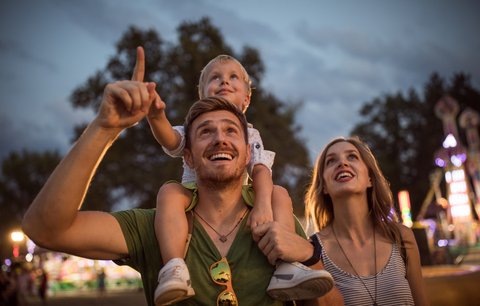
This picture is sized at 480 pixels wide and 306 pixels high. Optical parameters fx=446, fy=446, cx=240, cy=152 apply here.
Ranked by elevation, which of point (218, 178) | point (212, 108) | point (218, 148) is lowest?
point (218, 178)

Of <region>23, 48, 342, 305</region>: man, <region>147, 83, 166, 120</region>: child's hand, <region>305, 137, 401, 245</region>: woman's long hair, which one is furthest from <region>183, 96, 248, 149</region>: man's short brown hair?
<region>305, 137, 401, 245</region>: woman's long hair

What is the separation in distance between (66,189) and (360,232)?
2671 mm

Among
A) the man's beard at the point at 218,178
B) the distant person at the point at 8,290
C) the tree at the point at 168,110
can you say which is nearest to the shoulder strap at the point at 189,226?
the man's beard at the point at 218,178

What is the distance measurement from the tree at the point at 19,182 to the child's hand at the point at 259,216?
53.5m

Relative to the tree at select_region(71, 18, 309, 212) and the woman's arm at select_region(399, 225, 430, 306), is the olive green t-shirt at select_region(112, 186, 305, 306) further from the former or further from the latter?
the tree at select_region(71, 18, 309, 212)

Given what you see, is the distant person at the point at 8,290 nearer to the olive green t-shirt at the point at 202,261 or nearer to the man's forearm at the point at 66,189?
the olive green t-shirt at the point at 202,261

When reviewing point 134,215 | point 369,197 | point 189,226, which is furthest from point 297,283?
point 369,197

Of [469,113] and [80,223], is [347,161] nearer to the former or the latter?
[80,223]

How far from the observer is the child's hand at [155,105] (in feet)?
7.22

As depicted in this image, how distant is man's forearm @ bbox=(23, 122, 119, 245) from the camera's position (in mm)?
1984

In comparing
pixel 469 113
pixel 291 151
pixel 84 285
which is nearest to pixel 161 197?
pixel 291 151

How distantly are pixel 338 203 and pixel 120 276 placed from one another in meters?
31.1

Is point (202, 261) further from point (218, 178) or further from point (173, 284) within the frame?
point (218, 178)

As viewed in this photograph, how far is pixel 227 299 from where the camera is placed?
2275 millimetres
